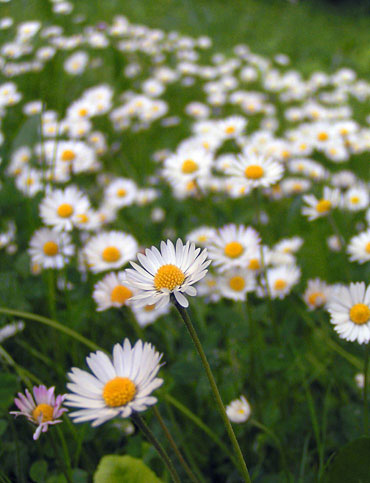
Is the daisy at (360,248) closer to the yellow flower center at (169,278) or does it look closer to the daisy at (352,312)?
Answer: the daisy at (352,312)

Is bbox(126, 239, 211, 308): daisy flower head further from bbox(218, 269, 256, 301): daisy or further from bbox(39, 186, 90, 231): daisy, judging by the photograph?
bbox(39, 186, 90, 231): daisy

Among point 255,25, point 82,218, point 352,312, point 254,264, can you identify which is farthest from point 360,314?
point 255,25

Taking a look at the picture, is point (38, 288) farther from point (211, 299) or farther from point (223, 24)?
point (223, 24)

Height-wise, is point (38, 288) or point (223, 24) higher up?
point (223, 24)

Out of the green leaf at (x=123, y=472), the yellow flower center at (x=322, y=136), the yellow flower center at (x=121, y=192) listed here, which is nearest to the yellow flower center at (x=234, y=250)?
the green leaf at (x=123, y=472)

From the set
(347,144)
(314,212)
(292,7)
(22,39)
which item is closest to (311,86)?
(347,144)

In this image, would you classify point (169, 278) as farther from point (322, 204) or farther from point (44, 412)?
point (322, 204)

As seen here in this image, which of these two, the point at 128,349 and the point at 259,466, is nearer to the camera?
the point at 128,349
